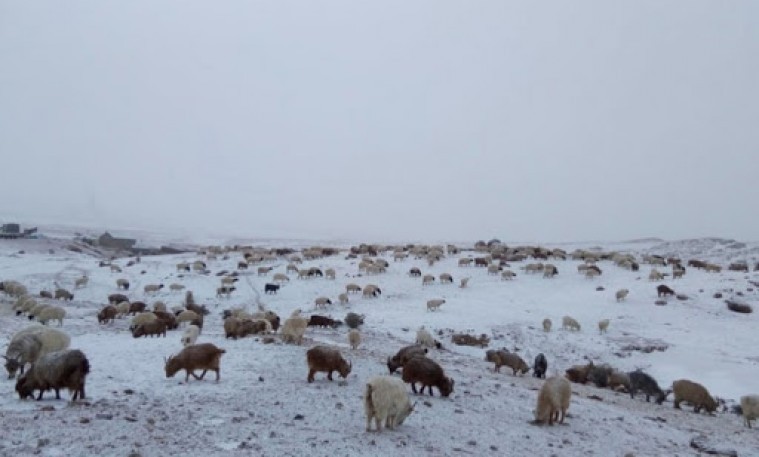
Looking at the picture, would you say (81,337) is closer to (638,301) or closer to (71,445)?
(71,445)

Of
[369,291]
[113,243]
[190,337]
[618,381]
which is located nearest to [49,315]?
[190,337]

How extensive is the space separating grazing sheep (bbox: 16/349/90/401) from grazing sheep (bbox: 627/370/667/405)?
52.0 feet

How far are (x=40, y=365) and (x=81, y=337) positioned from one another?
9221mm

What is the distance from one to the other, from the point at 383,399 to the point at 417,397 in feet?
9.82

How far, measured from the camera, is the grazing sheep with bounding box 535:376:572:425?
480 inches

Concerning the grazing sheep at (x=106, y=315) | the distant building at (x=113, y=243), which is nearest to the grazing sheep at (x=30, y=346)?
the grazing sheep at (x=106, y=315)

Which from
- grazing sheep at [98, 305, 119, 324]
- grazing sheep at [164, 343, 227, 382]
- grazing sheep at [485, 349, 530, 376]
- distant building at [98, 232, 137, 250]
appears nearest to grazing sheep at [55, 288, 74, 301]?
grazing sheep at [98, 305, 119, 324]

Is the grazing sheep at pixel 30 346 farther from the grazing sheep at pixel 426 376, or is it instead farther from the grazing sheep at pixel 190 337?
the grazing sheep at pixel 426 376

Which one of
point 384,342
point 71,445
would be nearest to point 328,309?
point 384,342

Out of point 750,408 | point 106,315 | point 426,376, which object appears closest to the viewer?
point 426,376

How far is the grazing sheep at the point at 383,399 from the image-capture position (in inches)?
387

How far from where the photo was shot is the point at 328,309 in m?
32.1

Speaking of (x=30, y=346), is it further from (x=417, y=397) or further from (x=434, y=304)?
(x=434, y=304)

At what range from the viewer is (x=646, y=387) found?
18.9 metres
